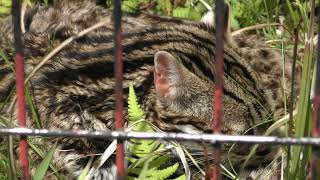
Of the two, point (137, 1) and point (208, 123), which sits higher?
point (137, 1)

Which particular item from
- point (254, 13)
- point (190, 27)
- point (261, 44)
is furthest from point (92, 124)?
point (254, 13)

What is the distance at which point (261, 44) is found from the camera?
5.13 m

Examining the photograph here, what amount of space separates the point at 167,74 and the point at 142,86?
160mm

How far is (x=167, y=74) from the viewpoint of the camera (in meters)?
4.15

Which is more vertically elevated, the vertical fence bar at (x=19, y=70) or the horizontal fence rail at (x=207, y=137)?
the vertical fence bar at (x=19, y=70)

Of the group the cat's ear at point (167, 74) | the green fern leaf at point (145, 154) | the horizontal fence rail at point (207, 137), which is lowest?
the green fern leaf at point (145, 154)

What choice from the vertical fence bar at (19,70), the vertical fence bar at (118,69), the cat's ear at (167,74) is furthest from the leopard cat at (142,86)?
the vertical fence bar at (118,69)

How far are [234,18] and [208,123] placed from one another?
4.89 ft

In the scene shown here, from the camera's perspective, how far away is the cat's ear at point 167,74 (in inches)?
158

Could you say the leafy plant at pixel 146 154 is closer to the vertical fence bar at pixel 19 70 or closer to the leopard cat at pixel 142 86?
the leopard cat at pixel 142 86

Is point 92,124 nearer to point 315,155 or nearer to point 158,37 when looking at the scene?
point 158,37

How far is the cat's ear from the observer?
13.2 ft

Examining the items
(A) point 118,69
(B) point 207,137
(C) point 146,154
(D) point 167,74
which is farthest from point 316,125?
(D) point 167,74

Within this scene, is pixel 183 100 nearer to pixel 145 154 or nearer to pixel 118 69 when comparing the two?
Answer: pixel 145 154
